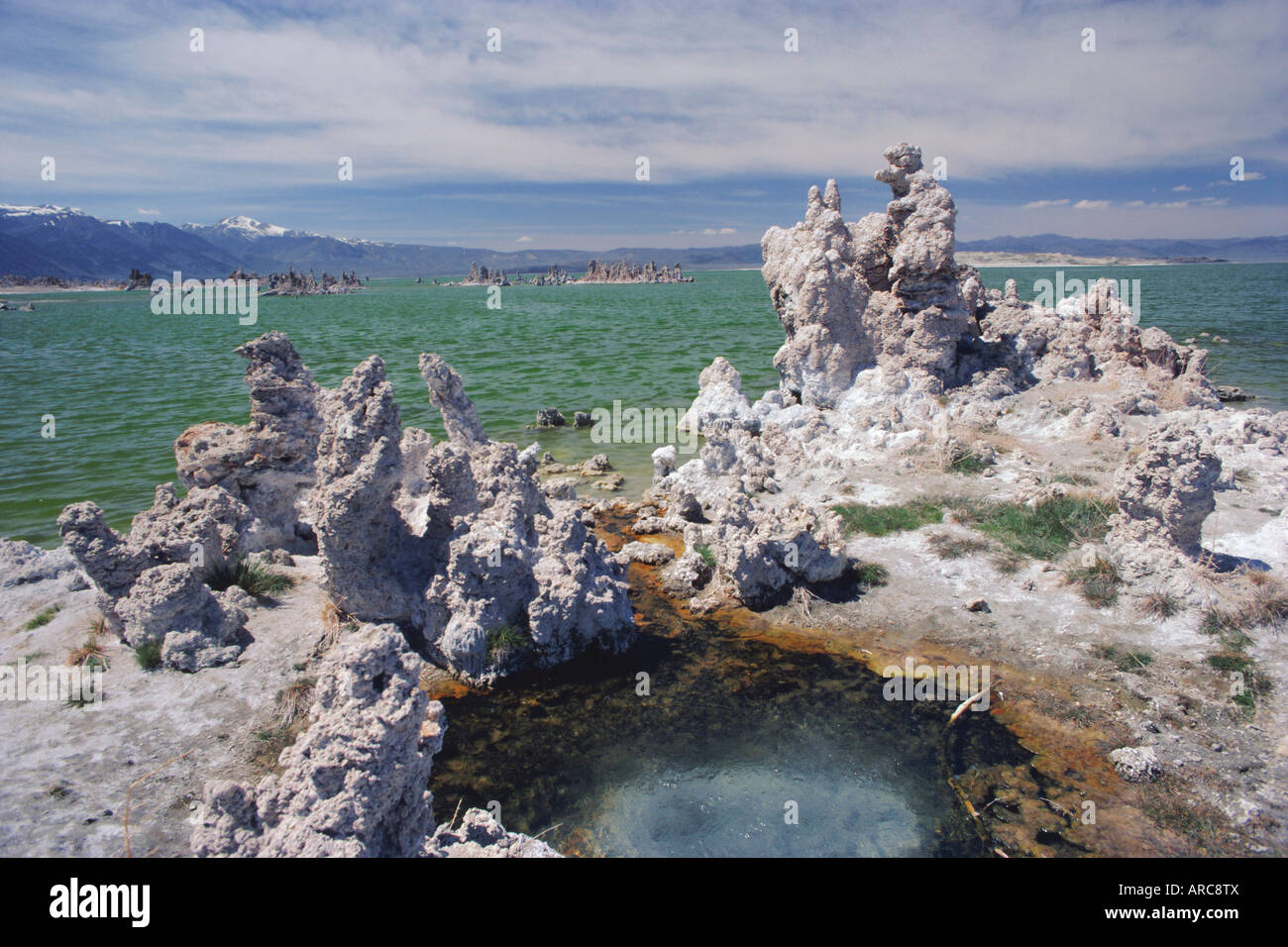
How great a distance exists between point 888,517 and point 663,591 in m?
3.60

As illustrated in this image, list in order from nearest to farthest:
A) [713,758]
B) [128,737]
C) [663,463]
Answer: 1. [128,737]
2. [713,758]
3. [663,463]

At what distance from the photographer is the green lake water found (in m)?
16.3

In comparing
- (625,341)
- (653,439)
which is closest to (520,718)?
(653,439)

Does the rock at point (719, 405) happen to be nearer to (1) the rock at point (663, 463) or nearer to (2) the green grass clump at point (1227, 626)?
(1) the rock at point (663, 463)

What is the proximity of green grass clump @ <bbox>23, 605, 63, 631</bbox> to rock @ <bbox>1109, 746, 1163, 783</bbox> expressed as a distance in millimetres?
10721

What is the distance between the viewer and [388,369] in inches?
1270

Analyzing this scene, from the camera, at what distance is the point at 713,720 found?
6.97m

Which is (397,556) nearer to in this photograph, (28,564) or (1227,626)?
(28,564)

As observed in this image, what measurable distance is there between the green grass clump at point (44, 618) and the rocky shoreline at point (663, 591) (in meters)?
0.14

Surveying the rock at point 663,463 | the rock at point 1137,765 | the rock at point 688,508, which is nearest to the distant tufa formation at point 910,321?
the rock at point 663,463

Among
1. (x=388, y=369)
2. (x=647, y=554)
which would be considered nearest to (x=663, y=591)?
(x=647, y=554)
